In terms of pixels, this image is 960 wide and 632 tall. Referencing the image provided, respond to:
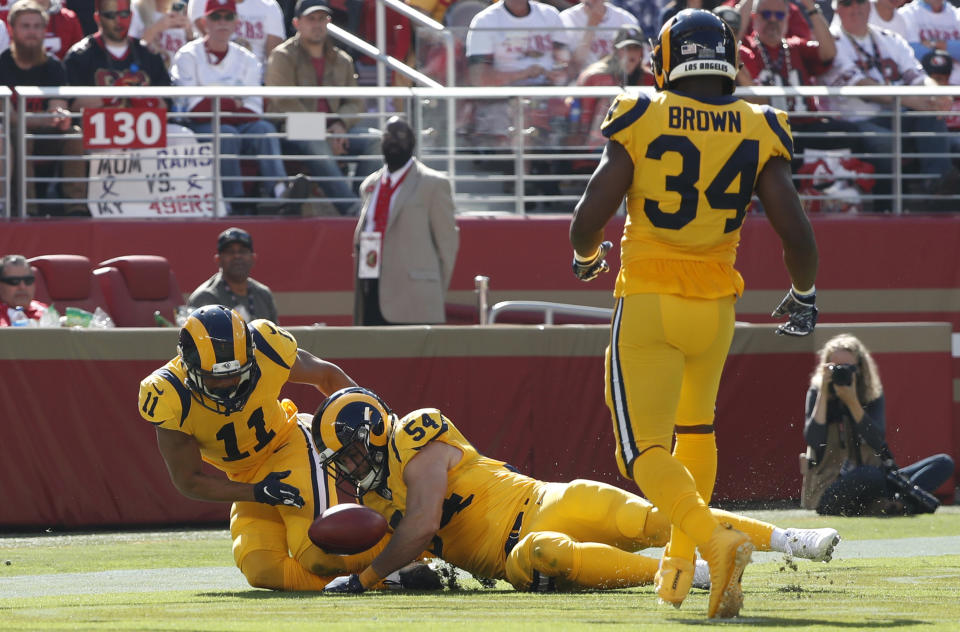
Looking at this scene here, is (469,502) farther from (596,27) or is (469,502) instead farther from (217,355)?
(596,27)

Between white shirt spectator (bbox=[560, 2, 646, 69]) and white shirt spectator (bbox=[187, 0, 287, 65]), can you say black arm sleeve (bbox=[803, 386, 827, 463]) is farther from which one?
white shirt spectator (bbox=[187, 0, 287, 65])

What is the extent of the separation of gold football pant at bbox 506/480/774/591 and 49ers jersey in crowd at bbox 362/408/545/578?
0.33ft

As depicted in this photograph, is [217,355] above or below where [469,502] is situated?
above

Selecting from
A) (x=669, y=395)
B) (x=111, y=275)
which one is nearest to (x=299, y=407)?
(x=111, y=275)

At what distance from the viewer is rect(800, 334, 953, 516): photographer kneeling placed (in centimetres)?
1035

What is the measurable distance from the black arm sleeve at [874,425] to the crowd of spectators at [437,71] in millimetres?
3393

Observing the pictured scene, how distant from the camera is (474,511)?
6648mm

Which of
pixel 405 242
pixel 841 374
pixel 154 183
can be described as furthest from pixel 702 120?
pixel 154 183

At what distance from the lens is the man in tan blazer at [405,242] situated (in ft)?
37.9

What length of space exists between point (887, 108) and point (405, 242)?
4673 millimetres

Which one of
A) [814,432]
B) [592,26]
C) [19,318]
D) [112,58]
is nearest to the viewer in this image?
[814,432]

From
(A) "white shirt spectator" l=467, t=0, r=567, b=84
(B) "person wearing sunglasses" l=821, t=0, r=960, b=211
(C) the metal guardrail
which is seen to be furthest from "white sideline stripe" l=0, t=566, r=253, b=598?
(B) "person wearing sunglasses" l=821, t=0, r=960, b=211

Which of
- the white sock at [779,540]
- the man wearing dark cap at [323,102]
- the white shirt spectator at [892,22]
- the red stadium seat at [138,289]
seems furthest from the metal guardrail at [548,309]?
the white sock at [779,540]

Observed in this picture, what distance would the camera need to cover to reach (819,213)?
13836 mm
